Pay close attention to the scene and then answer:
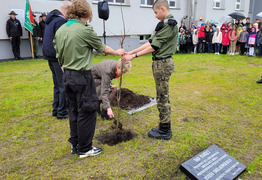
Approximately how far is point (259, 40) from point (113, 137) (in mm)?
12670

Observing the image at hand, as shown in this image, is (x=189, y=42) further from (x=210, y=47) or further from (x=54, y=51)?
(x=54, y=51)

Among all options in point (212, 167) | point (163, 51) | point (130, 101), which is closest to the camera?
point (212, 167)

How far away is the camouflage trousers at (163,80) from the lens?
356 cm

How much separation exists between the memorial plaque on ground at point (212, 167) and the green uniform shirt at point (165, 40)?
5.18ft

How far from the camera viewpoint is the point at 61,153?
350 centimetres

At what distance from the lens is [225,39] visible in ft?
50.0

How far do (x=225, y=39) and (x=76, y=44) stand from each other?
572 inches

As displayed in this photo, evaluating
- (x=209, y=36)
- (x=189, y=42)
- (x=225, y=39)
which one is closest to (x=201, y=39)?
(x=209, y=36)

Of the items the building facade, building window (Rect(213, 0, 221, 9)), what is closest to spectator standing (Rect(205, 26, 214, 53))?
the building facade

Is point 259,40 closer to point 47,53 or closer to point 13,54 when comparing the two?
point 47,53

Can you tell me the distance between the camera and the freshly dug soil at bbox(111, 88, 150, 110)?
5.40m

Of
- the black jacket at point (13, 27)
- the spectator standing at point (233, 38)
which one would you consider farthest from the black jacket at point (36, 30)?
the spectator standing at point (233, 38)

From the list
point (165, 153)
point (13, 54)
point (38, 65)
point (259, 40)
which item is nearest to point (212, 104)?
point (165, 153)

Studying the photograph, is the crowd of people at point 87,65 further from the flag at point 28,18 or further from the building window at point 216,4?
the building window at point 216,4
